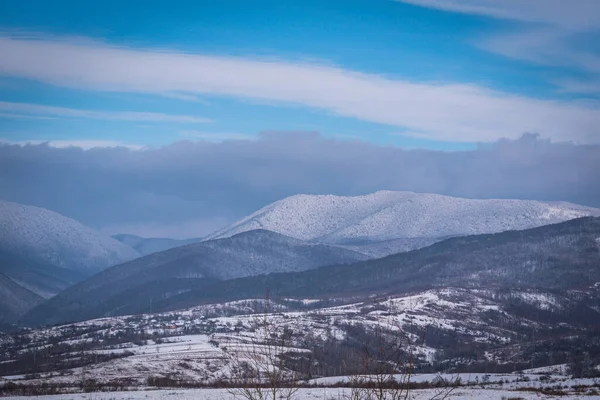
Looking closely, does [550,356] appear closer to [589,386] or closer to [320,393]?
[589,386]

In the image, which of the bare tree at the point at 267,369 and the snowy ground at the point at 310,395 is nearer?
the bare tree at the point at 267,369

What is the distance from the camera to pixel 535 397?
66.3 metres

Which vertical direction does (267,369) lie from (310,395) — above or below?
above

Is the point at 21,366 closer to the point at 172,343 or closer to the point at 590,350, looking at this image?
the point at 172,343

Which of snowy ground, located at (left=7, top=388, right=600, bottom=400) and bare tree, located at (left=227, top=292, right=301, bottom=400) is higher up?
bare tree, located at (left=227, top=292, right=301, bottom=400)

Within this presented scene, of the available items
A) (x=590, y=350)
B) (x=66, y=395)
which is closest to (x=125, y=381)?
(x=66, y=395)

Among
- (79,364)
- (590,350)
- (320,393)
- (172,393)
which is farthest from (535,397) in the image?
(590,350)

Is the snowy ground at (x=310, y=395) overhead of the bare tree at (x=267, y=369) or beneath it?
beneath

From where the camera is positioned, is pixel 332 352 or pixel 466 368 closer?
pixel 466 368

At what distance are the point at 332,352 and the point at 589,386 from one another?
118 m

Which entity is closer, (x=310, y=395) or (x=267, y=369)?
(x=267, y=369)

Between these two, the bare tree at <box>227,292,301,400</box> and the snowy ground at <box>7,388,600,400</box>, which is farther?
the snowy ground at <box>7,388,600,400</box>

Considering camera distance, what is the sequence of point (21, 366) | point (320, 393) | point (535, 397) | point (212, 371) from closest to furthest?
point (535, 397) → point (320, 393) → point (212, 371) → point (21, 366)

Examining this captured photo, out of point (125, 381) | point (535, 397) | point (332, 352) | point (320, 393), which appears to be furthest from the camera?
point (332, 352)
